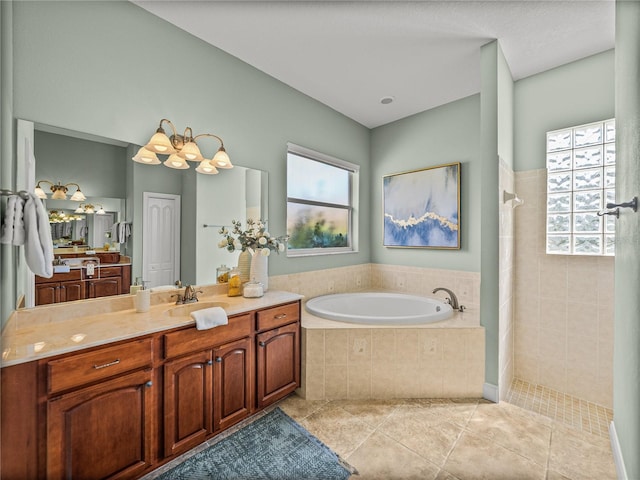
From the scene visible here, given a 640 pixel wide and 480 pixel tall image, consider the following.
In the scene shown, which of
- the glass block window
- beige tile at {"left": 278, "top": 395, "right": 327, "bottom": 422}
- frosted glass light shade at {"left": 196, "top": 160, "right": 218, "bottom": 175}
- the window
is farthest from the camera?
the window

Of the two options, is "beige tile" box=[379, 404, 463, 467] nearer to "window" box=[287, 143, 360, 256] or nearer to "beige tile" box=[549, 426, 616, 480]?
"beige tile" box=[549, 426, 616, 480]

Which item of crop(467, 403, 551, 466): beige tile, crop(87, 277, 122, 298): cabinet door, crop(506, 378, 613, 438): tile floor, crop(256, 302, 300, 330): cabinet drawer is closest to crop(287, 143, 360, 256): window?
crop(256, 302, 300, 330): cabinet drawer

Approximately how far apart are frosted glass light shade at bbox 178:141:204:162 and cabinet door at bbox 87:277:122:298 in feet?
3.03

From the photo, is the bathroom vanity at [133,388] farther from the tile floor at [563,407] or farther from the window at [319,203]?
the tile floor at [563,407]

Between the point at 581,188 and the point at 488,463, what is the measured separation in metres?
2.22

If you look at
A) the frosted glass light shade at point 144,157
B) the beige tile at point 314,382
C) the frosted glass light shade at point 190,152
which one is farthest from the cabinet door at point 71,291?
the beige tile at point 314,382

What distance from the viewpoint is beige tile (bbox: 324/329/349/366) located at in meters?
2.31

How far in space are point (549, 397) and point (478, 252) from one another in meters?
1.32

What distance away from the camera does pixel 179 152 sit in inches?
81.6

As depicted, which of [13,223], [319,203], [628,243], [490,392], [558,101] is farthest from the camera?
[319,203]

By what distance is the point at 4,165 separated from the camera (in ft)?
4.54

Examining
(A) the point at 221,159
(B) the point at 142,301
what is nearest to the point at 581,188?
(A) the point at 221,159

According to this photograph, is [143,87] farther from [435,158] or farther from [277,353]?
[435,158]

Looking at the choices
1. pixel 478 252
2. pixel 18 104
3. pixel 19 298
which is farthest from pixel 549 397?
pixel 18 104
